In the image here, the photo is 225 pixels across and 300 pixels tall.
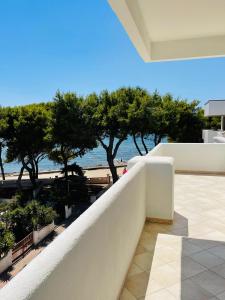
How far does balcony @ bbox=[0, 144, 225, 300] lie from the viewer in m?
1.62

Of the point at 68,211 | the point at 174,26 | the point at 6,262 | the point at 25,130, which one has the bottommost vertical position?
the point at 6,262

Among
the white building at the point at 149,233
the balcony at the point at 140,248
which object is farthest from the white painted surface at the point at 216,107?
the white building at the point at 149,233

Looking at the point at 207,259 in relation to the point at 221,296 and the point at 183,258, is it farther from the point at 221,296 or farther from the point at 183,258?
the point at 221,296

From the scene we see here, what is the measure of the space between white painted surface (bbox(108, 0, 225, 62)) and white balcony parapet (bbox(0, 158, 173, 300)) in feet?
5.94

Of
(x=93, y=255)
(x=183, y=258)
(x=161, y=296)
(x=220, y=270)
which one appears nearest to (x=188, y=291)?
(x=161, y=296)

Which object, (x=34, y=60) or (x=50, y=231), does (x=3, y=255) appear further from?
(x=34, y=60)

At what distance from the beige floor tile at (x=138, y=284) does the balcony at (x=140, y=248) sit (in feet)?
0.04

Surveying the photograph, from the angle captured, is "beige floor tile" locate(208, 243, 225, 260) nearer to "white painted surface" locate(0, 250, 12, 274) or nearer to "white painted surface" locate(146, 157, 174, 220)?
"white painted surface" locate(146, 157, 174, 220)

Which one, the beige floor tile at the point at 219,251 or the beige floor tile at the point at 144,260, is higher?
the beige floor tile at the point at 219,251

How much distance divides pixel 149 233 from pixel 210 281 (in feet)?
4.88

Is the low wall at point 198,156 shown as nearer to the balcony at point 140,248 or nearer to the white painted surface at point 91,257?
the balcony at point 140,248

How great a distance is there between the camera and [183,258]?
12.8 ft

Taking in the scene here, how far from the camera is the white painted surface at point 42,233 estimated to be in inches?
626

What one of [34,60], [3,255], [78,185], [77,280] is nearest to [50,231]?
[3,255]
